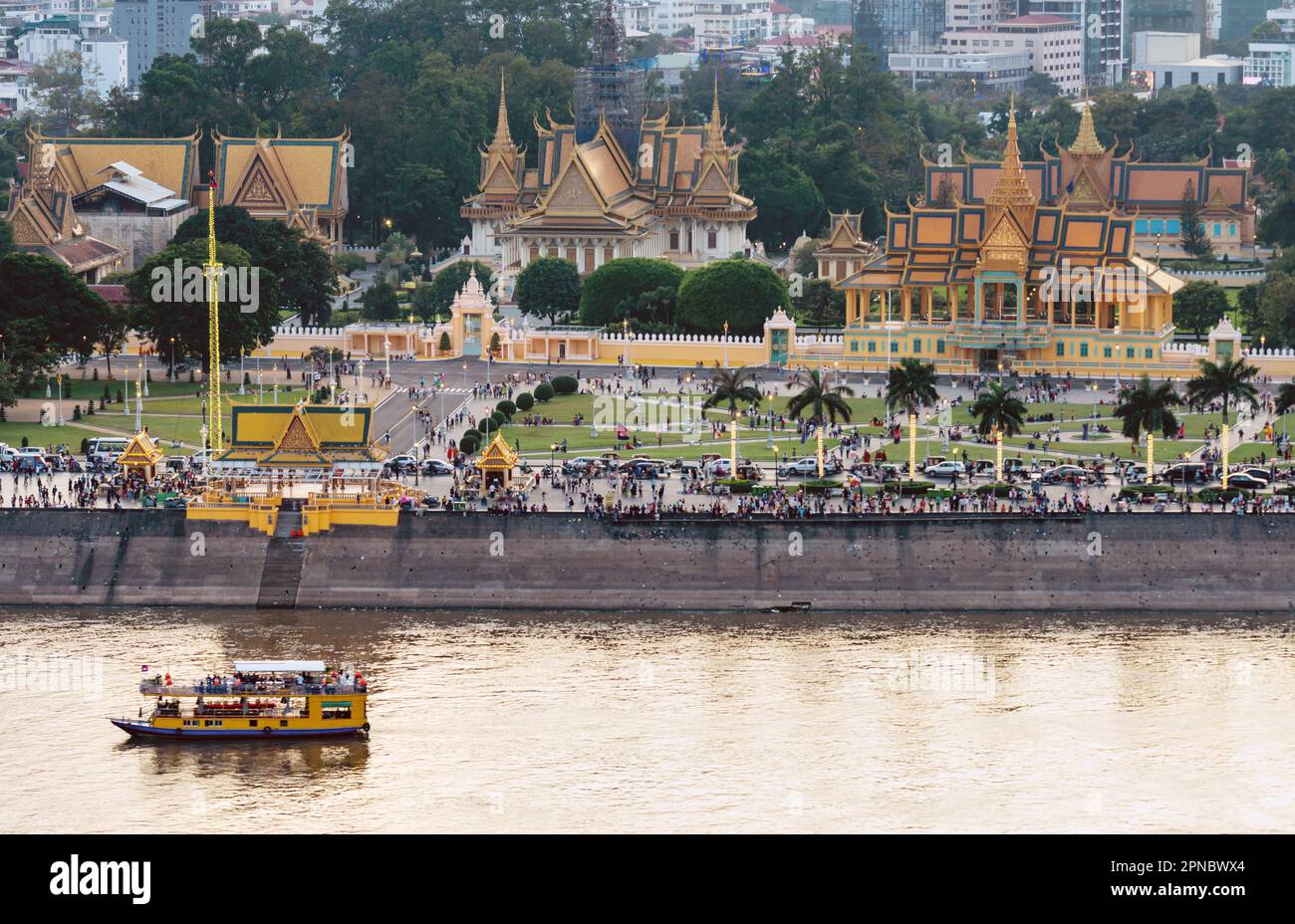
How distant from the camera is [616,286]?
15162 cm

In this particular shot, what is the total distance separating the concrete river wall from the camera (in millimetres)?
99812

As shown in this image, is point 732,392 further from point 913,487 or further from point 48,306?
point 48,306

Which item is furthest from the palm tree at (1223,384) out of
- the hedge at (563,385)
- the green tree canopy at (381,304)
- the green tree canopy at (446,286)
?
the green tree canopy at (381,304)

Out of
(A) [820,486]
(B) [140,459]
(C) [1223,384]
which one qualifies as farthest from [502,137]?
(A) [820,486]

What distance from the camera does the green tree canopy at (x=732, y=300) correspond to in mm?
145750

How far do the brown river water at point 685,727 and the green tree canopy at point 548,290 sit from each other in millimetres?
56458

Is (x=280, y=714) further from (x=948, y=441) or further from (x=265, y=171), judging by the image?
(x=265, y=171)

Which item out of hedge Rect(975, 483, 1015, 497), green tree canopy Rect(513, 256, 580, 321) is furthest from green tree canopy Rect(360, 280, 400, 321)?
hedge Rect(975, 483, 1015, 497)

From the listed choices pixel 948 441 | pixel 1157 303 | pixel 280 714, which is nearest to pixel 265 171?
pixel 1157 303

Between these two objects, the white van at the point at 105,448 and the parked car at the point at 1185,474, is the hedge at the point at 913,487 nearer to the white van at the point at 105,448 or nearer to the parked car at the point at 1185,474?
the parked car at the point at 1185,474

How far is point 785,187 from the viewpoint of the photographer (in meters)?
181

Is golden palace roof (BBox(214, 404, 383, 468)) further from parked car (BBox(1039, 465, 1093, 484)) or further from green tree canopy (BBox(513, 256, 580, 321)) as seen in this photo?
green tree canopy (BBox(513, 256, 580, 321))

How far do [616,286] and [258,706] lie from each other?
222 feet

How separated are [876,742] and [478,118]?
113 metres
